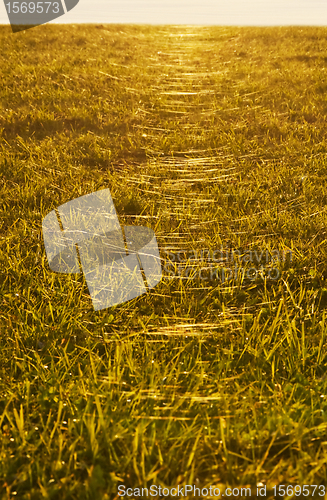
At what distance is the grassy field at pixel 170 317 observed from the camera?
1695 millimetres

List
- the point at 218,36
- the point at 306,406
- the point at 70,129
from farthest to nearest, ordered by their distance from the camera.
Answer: the point at 218,36
the point at 70,129
the point at 306,406

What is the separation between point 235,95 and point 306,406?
242 inches

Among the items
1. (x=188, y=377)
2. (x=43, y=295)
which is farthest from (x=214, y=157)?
(x=188, y=377)

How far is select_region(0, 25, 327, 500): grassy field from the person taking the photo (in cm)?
170

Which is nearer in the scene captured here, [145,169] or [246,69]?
[145,169]

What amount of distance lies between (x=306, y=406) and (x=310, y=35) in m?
11.2

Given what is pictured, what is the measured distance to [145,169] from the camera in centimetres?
458

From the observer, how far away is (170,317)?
250 centimetres

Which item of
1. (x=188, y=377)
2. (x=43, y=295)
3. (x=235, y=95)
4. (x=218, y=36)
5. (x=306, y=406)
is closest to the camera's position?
(x=306, y=406)

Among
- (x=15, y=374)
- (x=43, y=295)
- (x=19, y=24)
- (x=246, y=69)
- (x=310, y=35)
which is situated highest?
(x=19, y=24)

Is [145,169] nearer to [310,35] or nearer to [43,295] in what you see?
[43,295]

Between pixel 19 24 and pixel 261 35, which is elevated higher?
pixel 19 24

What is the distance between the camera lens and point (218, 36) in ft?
37.7

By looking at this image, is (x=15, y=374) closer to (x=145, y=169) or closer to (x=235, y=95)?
(x=145, y=169)
